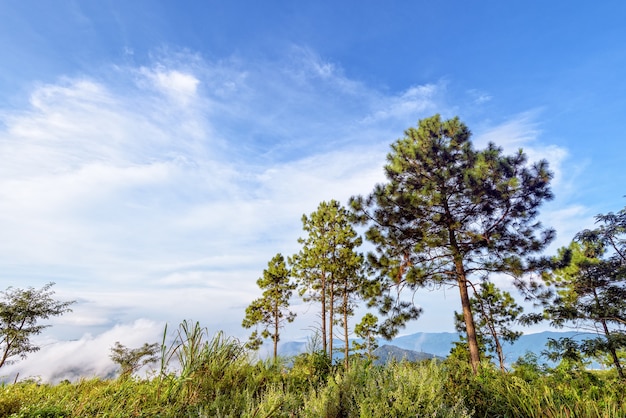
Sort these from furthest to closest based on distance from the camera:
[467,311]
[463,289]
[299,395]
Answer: [463,289] < [467,311] < [299,395]

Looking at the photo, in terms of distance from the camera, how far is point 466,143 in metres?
13.6

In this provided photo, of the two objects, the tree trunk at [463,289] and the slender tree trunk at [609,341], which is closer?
the tree trunk at [463,289]

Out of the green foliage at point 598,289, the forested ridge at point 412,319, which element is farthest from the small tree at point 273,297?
the green foliage at point 598,289

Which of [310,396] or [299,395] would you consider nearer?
[310,396]

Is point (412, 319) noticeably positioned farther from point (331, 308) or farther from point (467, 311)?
point (331, 308)

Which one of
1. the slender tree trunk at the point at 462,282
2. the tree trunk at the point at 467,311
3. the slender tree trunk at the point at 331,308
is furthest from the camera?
the slender tree trunk at the point at 331,308

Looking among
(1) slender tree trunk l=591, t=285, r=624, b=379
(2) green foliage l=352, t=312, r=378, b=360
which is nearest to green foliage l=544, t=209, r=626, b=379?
(1) slender tree trunk l=591, t=285, r=624, b=379

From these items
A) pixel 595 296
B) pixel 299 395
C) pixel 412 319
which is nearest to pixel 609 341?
pixel 595 296

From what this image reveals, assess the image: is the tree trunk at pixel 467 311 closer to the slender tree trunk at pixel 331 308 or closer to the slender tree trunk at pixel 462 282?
the slender tree trunk at pixel 462 282

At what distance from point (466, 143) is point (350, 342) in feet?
50.2

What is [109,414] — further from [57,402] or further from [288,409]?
[288,409]

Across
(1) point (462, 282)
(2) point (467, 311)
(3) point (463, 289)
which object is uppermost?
(1) point (462, 282)

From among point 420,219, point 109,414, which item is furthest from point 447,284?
point 109,414

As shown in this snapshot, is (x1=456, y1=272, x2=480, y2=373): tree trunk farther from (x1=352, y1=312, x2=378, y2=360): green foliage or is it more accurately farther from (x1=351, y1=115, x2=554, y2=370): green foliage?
(x1=352, y1=312, x2=378, y2=360): green foliage
